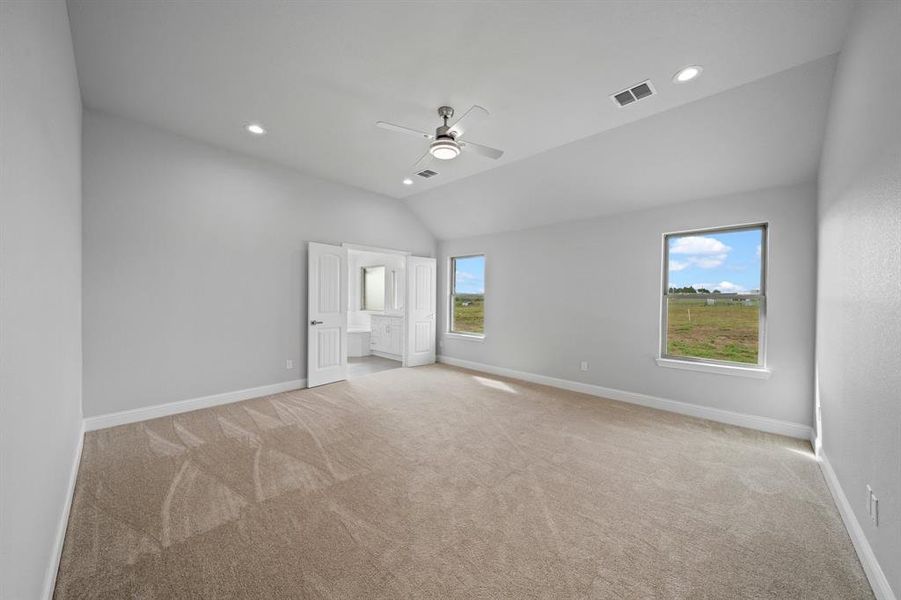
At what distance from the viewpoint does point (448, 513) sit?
213 centimetres

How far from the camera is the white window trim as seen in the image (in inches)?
144

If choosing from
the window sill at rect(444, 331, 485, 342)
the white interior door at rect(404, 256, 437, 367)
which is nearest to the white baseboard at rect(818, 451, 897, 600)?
the window sill at rect(444, 331, 485, 342)

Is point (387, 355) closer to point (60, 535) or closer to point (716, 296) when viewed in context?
point (60, 535)

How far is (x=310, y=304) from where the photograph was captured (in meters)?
4.89

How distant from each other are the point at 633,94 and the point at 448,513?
3.57m

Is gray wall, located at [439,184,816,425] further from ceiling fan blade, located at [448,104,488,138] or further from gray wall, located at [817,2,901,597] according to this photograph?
ceiling fan blade, located at [448,104,488,138]

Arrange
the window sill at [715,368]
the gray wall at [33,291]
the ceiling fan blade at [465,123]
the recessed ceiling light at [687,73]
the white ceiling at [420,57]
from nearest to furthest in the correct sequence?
1. the gray wall at [33,291]
2. the white ceiling at [420,57]
3. the recessed ceiling light at [687,73]
4. the ceiling fan blade at [465,123]
5. the window sill at [715,368]

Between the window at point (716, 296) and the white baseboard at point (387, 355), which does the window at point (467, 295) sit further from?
the window at point (716, 296)

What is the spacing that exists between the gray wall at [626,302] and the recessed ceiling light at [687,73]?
1846 mm

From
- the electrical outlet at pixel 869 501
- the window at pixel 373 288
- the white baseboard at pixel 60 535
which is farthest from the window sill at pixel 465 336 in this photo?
the white baseboard at pixel 60 535

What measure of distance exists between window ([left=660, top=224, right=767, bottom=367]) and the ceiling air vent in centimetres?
204

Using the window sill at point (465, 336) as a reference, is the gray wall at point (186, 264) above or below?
above

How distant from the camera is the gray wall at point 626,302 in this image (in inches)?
136

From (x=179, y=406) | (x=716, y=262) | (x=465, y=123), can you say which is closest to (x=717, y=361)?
(x=716, y=262)
